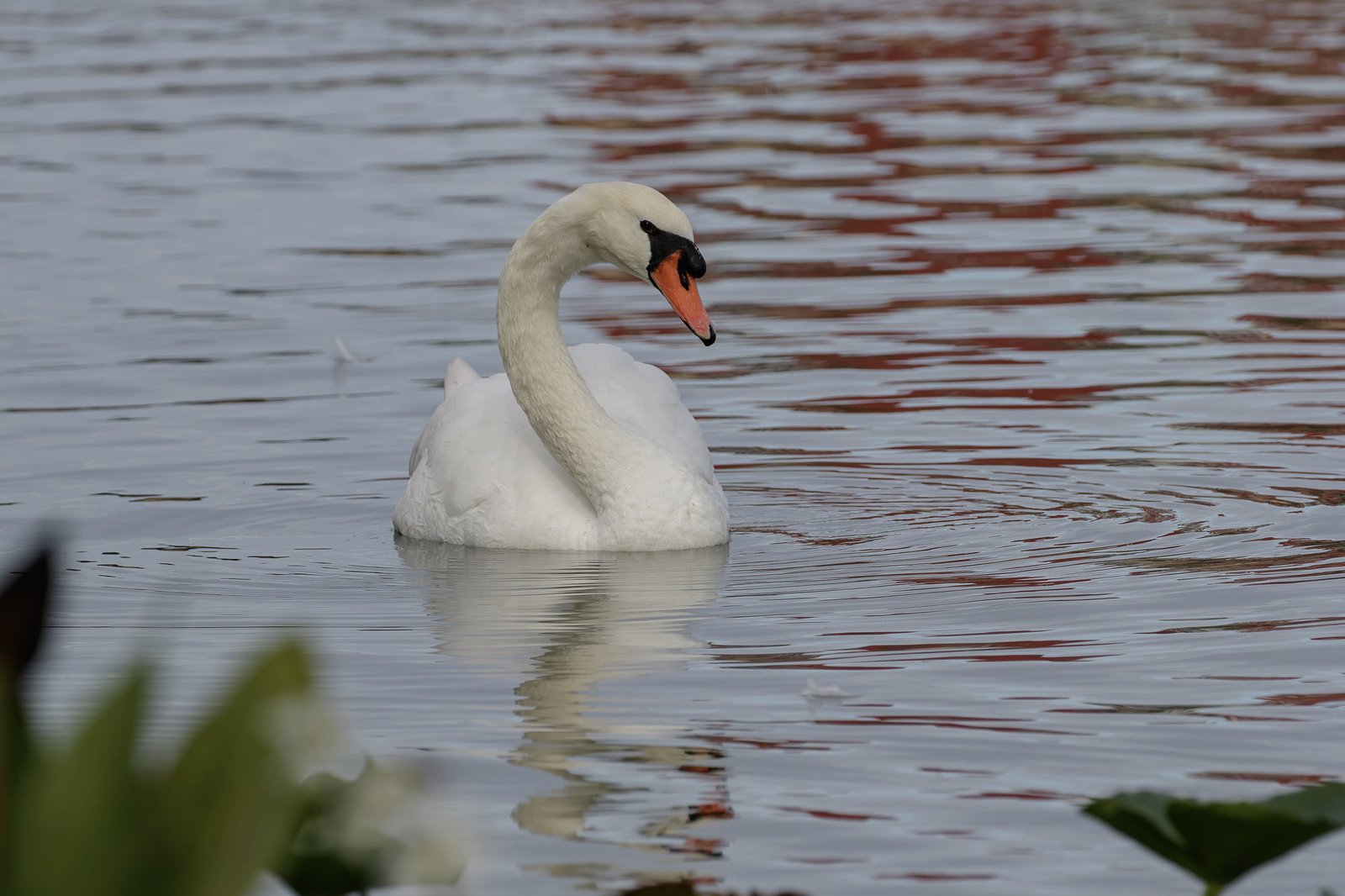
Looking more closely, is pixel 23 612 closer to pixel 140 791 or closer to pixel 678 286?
pixel 140 791

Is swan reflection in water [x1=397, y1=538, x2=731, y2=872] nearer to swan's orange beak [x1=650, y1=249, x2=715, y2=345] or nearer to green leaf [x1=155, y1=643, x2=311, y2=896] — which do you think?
swan's orange beak [x1=650, y1=249, x2=715, y2=345]

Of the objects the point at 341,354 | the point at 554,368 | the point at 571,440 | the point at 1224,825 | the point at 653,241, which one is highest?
the point at 1224,825

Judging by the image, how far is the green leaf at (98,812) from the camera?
1416 mm

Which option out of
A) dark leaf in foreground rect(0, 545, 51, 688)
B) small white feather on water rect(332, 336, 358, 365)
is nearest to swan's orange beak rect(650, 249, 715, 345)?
small white feather on water rect(332, 336, 358, 365)

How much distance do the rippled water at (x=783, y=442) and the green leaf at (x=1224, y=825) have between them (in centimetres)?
64

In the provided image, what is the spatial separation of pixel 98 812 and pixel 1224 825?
125 centimetres

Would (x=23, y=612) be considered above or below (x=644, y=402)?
above

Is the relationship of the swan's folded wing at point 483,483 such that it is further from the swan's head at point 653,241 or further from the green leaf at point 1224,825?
the green leaf at point 1224,825

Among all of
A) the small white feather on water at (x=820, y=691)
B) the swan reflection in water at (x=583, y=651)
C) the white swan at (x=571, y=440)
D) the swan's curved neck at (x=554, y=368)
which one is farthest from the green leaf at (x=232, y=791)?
the swan's curved neck at (x=554, y=368)

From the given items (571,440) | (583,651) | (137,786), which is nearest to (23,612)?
(137,786)

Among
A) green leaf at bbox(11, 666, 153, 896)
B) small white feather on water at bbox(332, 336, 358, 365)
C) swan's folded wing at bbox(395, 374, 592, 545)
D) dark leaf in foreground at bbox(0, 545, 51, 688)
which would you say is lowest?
small white feather on water at bbox(332, 336, 358, 365)

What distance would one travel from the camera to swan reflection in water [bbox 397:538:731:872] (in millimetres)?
4426

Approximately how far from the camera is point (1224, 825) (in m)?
2.30

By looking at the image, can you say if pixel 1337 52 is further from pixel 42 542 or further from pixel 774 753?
pixel 42 542
